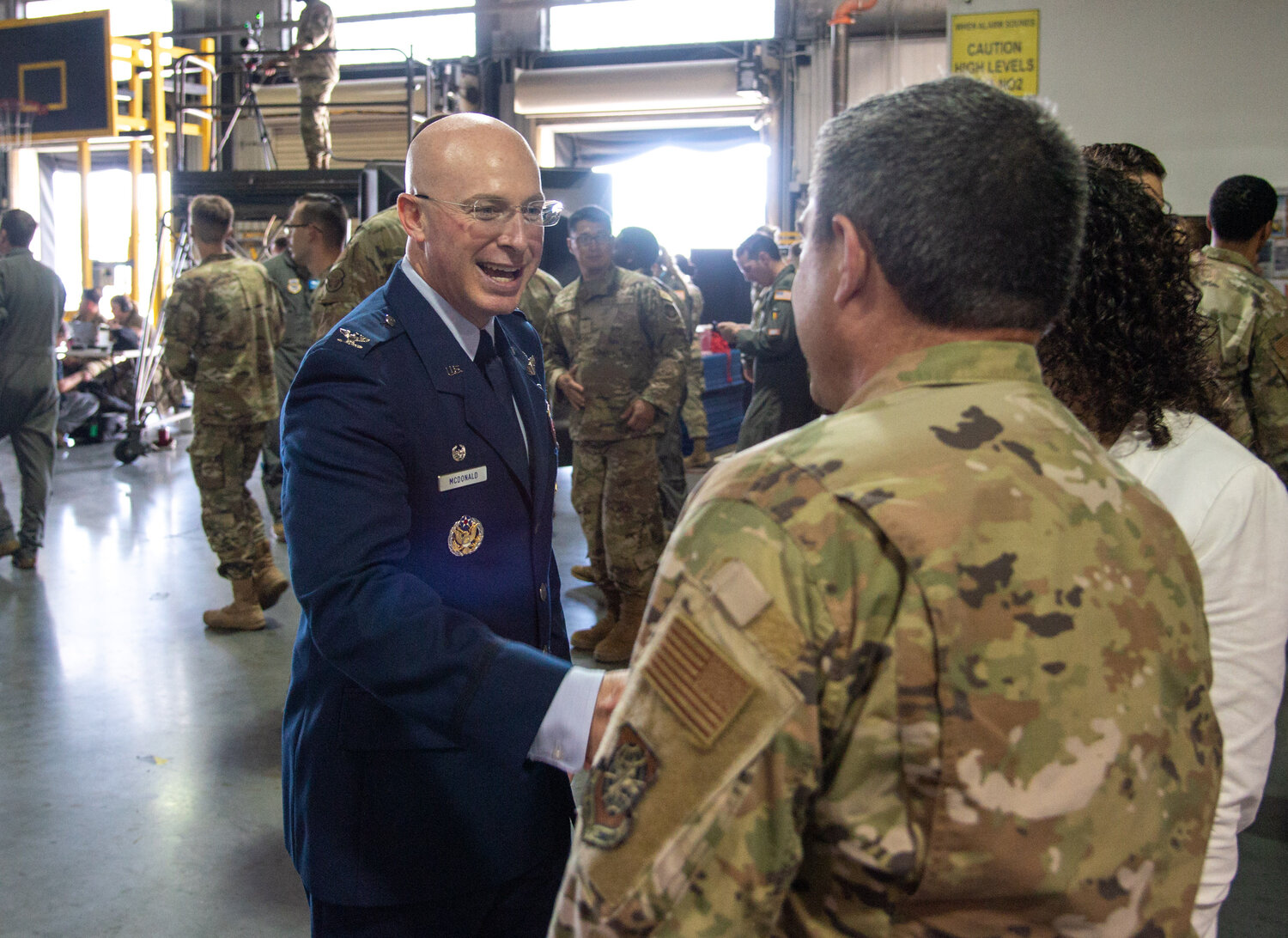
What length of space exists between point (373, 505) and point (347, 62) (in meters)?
14.5

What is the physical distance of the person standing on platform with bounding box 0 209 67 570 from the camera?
17.7 feet

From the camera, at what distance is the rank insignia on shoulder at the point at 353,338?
4.17 ft

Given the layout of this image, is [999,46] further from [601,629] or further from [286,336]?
[286,336]

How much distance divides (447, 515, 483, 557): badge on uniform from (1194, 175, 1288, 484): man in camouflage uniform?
8.56 feet

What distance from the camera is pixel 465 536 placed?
51.8 inches

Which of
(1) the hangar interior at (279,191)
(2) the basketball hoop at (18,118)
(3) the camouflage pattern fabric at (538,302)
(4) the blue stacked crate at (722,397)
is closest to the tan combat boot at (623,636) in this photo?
(1) the hangar interior at (279,191)

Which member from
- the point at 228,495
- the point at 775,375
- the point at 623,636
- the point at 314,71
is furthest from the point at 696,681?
the point at 314,71

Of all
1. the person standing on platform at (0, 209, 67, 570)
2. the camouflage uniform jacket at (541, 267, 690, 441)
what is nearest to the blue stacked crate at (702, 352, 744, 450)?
the camouflage uniform jacket at (541, 267, 690, 441)

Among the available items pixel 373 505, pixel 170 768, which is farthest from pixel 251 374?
pixel 373 505

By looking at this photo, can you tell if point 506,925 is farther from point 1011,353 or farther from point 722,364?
point 722,364

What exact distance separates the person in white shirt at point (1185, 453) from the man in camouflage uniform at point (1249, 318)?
209cm

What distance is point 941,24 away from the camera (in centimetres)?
940

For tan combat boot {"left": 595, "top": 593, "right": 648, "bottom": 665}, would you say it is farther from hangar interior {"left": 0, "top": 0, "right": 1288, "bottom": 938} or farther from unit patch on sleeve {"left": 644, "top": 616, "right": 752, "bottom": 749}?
unit patch on sleeve {"left": 644, "top": 616, "right": 752, "bottom": 749}

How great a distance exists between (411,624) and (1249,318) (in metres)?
3.00
